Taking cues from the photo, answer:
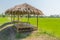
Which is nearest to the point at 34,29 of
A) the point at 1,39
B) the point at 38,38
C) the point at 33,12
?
the point at 33,12

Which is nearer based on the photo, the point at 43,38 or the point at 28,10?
the point at 43,38

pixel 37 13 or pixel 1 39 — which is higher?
pixel 37 13

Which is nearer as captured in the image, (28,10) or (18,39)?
(18,39)

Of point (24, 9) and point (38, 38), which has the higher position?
point (24, 9)

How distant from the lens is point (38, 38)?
11.1 m

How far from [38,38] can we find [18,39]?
1364mm

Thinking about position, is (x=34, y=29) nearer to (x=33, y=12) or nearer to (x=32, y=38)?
(x=33, y=12)

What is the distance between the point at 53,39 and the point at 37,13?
3.91 m

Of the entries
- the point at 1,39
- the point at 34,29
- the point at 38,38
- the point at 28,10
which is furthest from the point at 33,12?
the point at 1,39

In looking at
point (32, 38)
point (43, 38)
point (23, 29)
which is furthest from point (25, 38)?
point (23, 29)

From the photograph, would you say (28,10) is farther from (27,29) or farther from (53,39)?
(53,39)

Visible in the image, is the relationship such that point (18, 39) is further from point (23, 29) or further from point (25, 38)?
point (23, 29)

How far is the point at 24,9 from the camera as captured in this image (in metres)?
Result: 13.6

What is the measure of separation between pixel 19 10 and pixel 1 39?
139 inches
